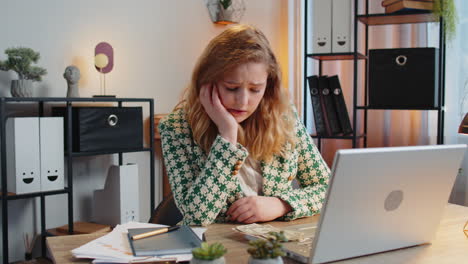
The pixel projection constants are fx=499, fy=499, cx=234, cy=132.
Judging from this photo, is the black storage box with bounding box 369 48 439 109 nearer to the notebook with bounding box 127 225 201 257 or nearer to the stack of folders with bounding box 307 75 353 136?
the stack of folders with bounding box 307 75 353 136

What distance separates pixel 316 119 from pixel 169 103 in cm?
92

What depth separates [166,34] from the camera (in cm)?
312

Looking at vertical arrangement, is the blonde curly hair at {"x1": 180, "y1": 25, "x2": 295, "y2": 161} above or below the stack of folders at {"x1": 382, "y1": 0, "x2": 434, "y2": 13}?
below

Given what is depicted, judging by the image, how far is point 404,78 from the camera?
278cm

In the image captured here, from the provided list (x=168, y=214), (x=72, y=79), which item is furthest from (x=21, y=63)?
(x=168, y=214)

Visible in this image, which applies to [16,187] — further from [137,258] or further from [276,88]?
[137,258]

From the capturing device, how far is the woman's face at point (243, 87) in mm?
1417

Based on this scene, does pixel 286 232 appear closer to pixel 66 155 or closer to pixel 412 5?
pixel 66 155

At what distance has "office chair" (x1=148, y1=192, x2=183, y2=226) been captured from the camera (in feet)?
5.15

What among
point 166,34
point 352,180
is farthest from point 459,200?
point 352,180

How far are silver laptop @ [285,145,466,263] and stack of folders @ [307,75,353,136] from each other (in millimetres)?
1938

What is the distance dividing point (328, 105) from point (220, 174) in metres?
1.74

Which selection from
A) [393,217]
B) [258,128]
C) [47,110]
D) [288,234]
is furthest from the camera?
[47,110]

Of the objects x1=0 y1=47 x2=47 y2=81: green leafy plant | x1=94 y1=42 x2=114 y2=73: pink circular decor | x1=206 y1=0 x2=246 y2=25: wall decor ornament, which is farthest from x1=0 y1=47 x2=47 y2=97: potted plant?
x1=206 y1=0 x2=246 y2=25: wall decor ornament
